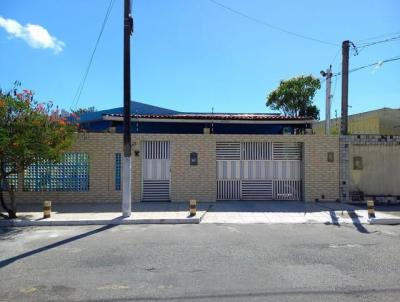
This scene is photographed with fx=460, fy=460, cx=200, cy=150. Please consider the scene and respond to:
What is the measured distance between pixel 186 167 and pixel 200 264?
A: 945 centimetres

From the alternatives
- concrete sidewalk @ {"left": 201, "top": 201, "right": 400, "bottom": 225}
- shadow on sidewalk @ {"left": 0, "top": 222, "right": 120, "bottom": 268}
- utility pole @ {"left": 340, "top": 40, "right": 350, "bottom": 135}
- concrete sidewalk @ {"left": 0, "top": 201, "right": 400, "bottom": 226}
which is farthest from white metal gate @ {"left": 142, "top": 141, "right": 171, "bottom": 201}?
utility pole @ {"left": 340, "top": 40, "right": 350, "bottom": 135}

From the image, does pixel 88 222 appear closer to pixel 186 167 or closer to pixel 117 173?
pixel 117 173

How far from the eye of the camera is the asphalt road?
604 centimetres

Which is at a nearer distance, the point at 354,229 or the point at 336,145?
the point at 354,229

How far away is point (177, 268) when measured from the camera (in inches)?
290

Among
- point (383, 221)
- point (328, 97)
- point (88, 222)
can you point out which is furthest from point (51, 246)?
point (328, 97)

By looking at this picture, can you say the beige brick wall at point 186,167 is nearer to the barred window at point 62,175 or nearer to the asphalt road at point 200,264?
the barred window at point 62,175

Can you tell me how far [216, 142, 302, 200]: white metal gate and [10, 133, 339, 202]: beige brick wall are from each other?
403 millimetres

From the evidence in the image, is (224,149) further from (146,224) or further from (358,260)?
(358,260)

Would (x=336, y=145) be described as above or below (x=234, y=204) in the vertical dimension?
above

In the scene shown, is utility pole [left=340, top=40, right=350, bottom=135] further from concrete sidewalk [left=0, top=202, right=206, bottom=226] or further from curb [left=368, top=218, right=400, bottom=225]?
concrete sidewalk [left=0, top=202, right=206, bottom=226]

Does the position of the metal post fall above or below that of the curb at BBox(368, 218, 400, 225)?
above

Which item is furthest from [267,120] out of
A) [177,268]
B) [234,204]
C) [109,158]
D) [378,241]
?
[177,268]

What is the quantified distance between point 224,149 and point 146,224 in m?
5.81
